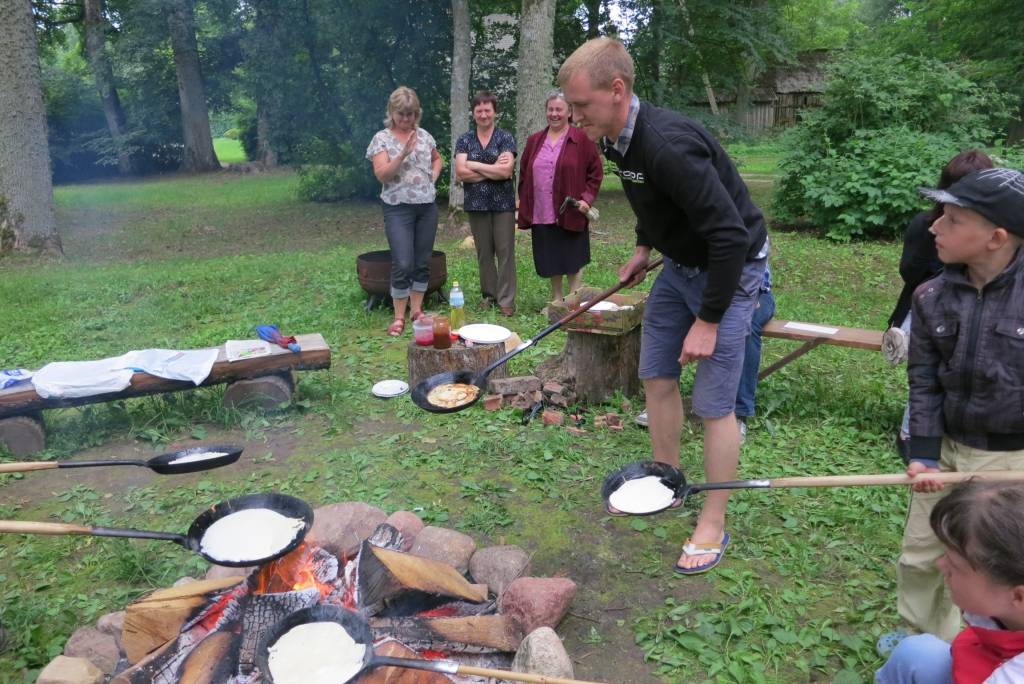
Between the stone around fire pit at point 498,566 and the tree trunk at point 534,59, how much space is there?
312 inches

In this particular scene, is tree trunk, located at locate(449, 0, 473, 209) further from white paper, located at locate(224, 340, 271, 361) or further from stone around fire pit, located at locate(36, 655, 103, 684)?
stone around fire pit, located at locate(36, 655, 103, 684)

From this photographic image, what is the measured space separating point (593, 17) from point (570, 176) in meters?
9.73

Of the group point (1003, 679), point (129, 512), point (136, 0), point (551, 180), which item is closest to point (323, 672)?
point (1003, 679)

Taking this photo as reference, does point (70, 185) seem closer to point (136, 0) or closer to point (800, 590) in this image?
point (136, 0)

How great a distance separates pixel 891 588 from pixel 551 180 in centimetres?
411

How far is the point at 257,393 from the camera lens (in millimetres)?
4668

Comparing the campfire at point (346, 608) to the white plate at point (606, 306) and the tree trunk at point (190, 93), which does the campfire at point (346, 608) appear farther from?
the tree trunk at point (190, 93)

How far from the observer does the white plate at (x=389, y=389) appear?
5047mm

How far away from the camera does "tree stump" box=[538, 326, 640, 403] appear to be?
4660 mm

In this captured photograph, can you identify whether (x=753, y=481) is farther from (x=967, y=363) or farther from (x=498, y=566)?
(x=498, y=566)

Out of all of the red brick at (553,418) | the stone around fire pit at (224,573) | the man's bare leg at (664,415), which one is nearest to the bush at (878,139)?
the red brick at (553,418)

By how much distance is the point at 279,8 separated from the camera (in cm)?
1476

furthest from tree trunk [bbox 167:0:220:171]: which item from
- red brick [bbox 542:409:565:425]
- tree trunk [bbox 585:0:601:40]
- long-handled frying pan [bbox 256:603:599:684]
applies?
long-handled frying pan [bbox 256:603:599:684]

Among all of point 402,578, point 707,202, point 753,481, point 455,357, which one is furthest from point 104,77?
point 753,481
